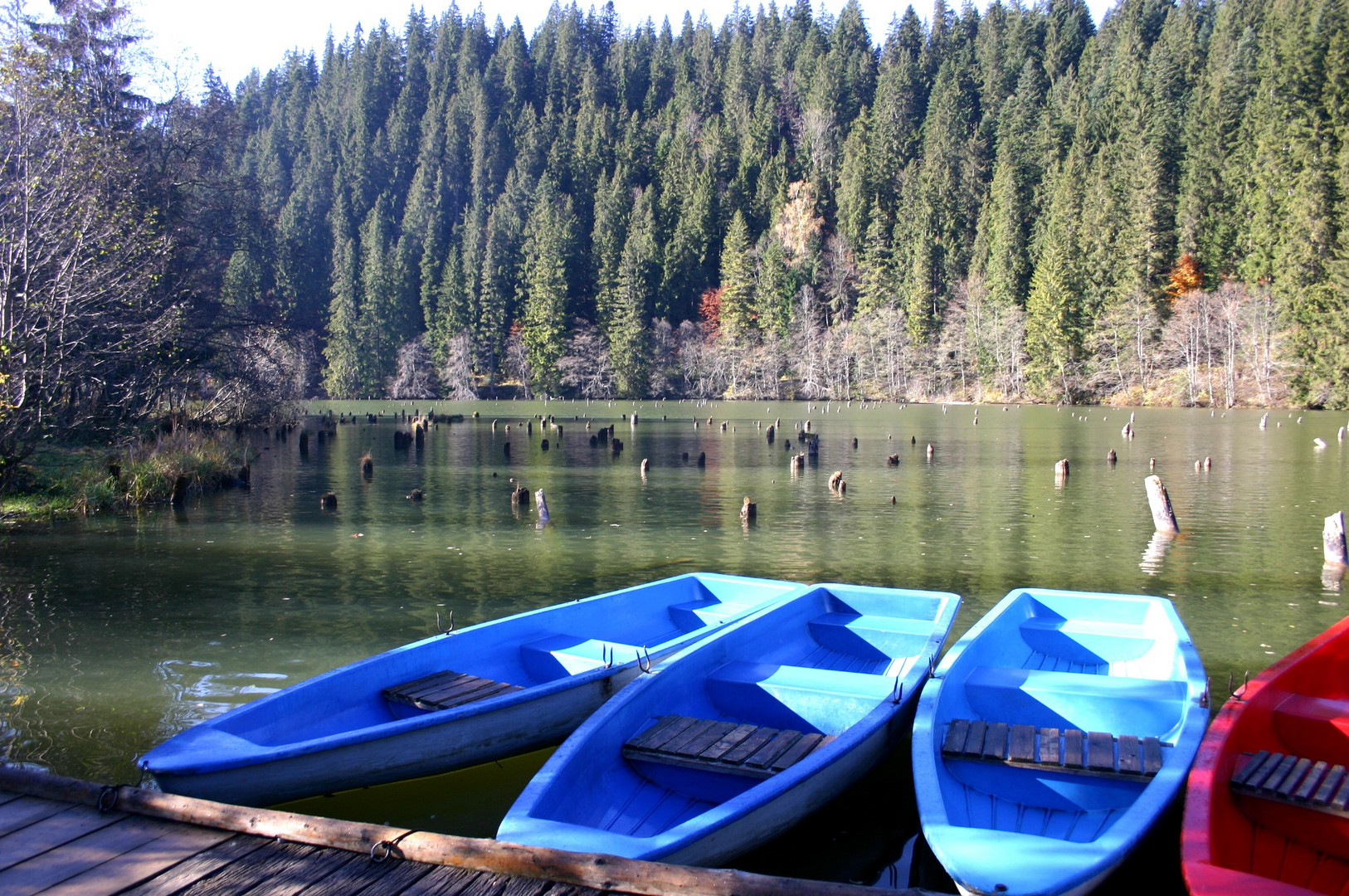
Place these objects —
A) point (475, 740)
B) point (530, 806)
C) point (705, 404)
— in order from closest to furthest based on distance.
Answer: point (530, 806) → point (475, 740) → point (705, 404)

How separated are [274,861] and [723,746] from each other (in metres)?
2.66

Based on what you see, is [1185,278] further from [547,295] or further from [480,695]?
[480,695]

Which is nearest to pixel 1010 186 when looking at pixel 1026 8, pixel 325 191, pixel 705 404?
pixel 705 404

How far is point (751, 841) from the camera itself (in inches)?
195

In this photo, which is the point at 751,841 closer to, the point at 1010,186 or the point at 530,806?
the point at 530,806

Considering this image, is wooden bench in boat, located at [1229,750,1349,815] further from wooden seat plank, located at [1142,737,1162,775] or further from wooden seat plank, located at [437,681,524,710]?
wooden seat plank, located at [437,681,524,710]

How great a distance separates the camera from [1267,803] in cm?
504

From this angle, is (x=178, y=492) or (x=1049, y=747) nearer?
(x=1049, y=747)

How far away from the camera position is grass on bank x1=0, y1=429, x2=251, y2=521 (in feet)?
63.0

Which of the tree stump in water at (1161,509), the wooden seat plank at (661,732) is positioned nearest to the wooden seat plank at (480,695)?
the wooden seat plank at (661,732)

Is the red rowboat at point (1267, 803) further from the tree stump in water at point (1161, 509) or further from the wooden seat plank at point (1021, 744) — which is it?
the tree stump in water at point (1161, 509)

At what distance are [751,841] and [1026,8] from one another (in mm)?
143683

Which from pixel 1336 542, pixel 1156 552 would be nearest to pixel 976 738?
pixel 1336 542

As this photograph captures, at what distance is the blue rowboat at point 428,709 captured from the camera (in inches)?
213
